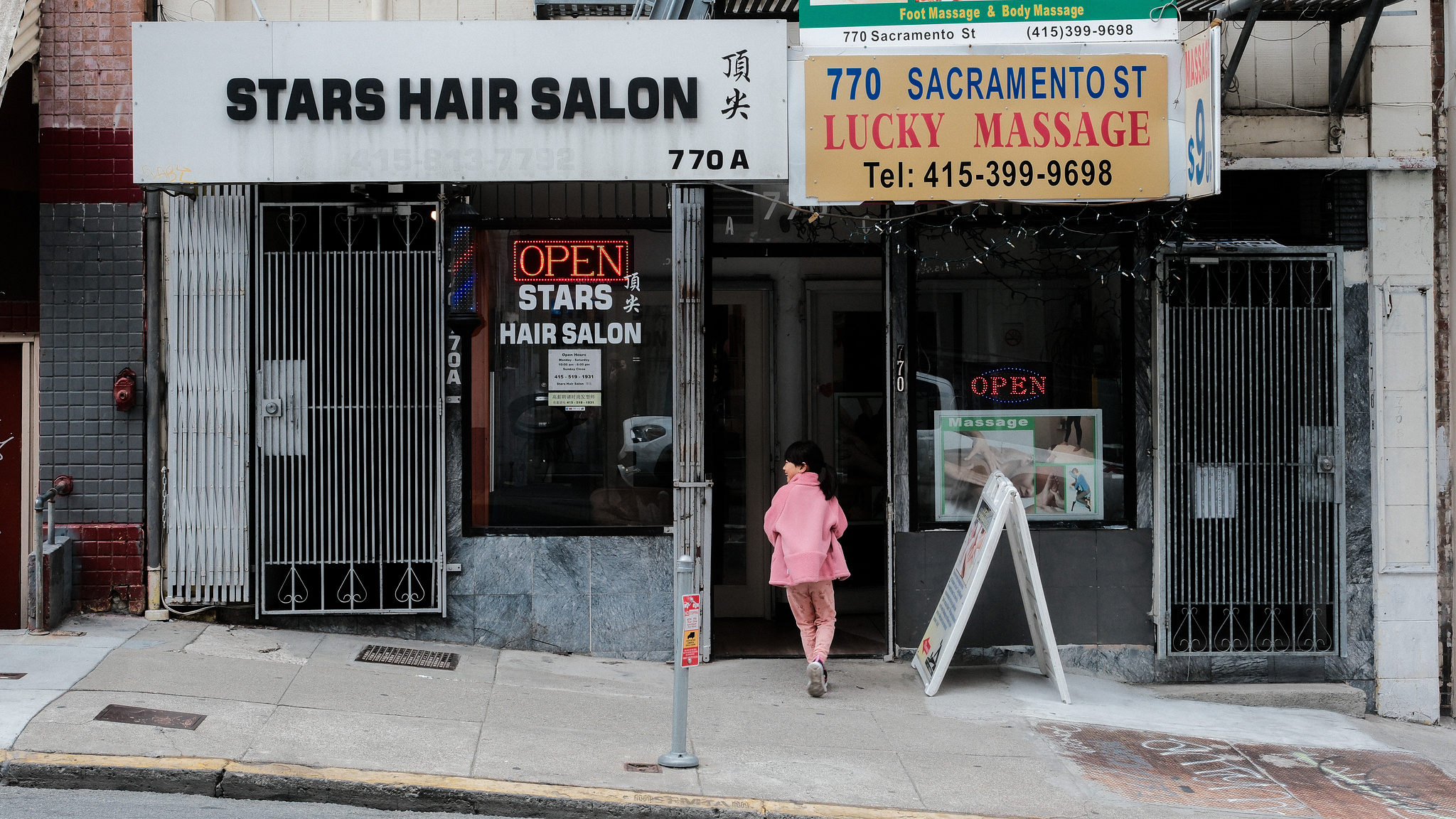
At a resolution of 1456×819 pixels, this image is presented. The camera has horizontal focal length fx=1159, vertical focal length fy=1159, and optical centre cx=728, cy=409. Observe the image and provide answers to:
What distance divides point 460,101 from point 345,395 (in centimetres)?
226

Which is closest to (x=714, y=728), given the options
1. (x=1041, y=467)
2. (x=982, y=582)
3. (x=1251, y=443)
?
(x=982, y=582)

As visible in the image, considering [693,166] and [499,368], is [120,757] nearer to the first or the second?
[499,368]

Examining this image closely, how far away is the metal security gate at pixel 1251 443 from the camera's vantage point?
8.38 m

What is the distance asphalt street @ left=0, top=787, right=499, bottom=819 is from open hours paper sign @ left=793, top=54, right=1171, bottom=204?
4.47 meters

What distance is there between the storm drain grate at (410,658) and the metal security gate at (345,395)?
34 centimetres

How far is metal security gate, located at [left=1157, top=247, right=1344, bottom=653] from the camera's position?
27.5 feet

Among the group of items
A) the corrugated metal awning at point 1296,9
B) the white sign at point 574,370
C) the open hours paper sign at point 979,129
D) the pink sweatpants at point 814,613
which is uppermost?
the corrugated metal awning at point 1296,9

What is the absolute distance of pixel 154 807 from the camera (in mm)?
5418

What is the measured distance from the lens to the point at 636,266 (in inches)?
331

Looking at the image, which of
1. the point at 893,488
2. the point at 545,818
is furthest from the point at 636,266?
the point at 545,818

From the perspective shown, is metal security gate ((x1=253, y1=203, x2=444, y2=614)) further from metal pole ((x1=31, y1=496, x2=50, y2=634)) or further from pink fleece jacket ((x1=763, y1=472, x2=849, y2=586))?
pink fleece jacket ((x1=763, y1=472, x2=849, y2=586))

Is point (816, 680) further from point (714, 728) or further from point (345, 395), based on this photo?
point (345, 395)

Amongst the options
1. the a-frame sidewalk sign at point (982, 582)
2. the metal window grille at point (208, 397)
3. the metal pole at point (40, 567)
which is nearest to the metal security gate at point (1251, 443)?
the a-frame sidewalk sign at point (982, 582)

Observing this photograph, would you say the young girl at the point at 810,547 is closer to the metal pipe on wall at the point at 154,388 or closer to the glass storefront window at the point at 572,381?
the glass storefront window at the point at 572,381
